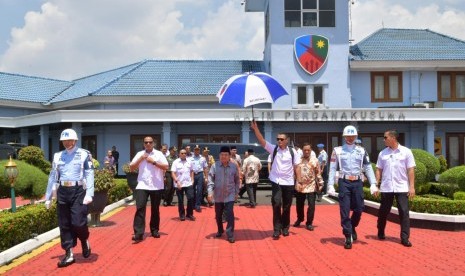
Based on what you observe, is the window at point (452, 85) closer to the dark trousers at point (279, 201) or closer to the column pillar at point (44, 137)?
the dark trousers at point (279, 201)

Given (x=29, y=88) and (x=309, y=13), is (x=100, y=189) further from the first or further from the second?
(x=29, y=88)

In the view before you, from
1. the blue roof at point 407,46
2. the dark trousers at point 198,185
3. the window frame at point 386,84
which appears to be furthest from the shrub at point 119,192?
the window frame at point 386,84

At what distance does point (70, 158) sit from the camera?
24.5ft

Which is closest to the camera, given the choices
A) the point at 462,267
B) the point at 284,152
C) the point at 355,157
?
the point at 462,267

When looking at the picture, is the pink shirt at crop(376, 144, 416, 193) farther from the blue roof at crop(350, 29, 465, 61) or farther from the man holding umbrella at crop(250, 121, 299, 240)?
the blue roof at crop(350, 29, 465, 61)

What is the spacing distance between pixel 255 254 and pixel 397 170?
2.97 m

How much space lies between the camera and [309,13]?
27734mm

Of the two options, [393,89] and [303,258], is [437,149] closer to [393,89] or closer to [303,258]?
[393,89]

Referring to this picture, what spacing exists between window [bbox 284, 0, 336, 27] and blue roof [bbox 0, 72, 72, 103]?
17.4 m

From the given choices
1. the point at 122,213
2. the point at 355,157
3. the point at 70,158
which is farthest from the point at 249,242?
the point at 122,213

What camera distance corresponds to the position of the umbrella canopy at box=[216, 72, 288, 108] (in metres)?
8.95

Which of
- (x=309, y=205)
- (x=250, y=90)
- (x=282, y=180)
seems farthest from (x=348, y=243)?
(x=250, y=90)

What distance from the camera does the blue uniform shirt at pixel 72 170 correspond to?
737cm

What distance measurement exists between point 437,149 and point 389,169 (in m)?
21.3
